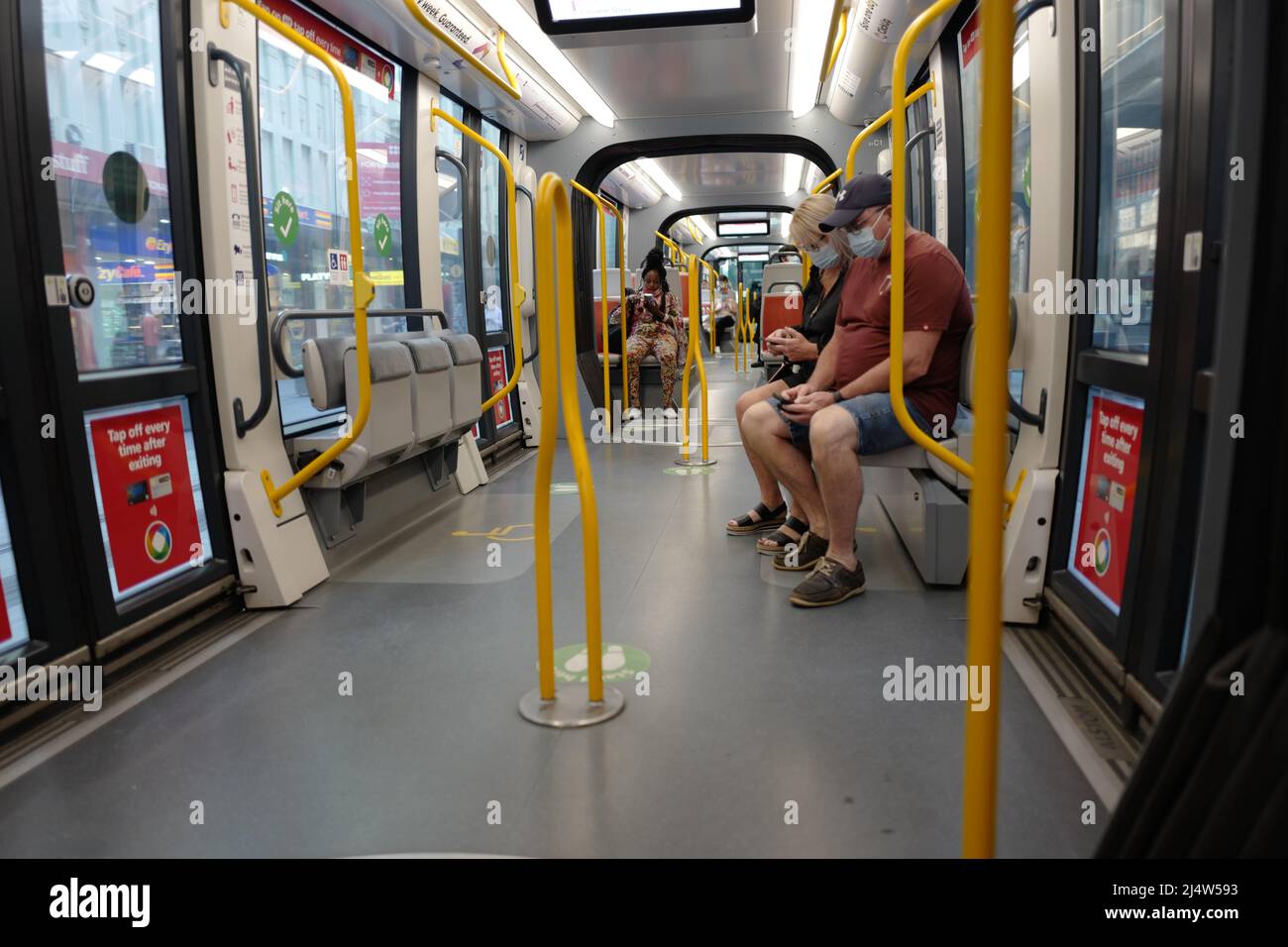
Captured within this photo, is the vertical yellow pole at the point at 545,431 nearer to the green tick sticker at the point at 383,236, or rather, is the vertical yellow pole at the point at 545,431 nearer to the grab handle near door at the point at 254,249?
the grab handle near door at the point at 254,249

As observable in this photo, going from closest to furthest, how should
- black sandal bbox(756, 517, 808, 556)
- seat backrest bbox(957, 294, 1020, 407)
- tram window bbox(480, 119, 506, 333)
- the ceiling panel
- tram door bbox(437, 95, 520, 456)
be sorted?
seat backrest bbox(957, 294, 1020, 407) → black sandal bbox(756, 517, 808, 556) → tram door bbox(437, 95, 520, 456) → tram window bbox(480, 119, 506, 333) → the ceiling panel

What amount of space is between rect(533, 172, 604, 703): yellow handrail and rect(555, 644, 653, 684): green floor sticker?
0.23 m

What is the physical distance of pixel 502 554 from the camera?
407 centimetres

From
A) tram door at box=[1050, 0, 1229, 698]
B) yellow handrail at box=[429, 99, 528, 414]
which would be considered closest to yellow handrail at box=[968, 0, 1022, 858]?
tram door at box=[1050, 0, 1229, 698]

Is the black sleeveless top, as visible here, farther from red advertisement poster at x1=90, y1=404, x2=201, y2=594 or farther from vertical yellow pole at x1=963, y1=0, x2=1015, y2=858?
vertical yellow pole at x1=963, y1=0, x2=1015, y2=858

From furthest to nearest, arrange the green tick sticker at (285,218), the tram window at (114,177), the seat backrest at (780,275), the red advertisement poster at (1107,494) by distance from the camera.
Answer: the seat backrest at (780,275), the green tick sticker at (285,218), the tram window at (114,177), the red advertisement poster at (1107,494)

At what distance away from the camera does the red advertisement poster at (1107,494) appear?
2508 mm

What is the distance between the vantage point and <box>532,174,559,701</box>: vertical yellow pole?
85.7 inches

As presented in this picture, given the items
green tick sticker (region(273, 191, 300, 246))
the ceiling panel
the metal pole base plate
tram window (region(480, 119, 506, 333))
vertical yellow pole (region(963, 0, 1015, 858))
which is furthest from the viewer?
the ceiling panel

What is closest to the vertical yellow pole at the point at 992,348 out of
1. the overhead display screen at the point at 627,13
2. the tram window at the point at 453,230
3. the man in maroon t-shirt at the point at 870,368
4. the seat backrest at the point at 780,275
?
the man in maroon t-shirt at the point at 870,368

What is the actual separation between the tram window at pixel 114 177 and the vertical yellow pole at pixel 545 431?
59.3 inches

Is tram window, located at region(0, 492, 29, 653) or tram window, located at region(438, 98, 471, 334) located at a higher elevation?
tram window, located at region(438, 98, 471, 334)

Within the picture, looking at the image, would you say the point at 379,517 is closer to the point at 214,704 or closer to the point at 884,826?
the point at 214,704
